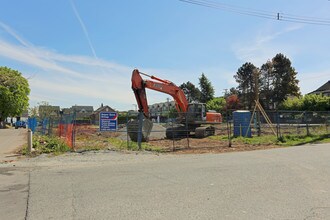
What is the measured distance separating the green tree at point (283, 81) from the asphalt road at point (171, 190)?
245ft

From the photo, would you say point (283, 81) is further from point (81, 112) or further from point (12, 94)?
point (12, 94)

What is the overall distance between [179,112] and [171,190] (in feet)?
54.6

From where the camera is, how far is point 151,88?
24859 millimetres

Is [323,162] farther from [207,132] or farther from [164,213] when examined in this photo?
[207,132]

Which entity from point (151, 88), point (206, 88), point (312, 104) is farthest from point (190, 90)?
point (151, 88)

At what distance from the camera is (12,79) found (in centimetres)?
6494

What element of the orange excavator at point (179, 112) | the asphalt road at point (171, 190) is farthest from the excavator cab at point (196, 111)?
the asphalt road at point (171, 190)

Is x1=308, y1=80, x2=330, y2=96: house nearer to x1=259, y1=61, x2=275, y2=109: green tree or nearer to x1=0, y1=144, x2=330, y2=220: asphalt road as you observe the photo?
x1=259, y1=61, x2=275, y2=109: green tree

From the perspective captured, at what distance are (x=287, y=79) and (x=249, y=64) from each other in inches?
502

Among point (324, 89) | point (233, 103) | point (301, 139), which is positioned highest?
point (324, 89)

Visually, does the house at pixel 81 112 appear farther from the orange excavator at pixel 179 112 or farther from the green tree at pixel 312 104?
the green tree at pixel 312 104

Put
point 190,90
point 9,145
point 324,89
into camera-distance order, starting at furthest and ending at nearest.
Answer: point 190,90, point 324,89, point 9,145

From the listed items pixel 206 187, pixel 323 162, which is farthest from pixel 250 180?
pixel 323 162

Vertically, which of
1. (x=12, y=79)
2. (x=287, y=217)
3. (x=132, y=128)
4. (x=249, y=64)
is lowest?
(x=287, y=217)
